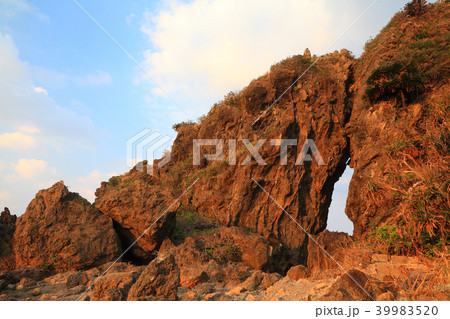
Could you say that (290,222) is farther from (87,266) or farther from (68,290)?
(68,290)

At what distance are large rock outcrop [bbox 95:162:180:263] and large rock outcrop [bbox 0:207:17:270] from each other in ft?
11.9

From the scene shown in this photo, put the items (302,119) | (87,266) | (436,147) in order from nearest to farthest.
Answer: (436,147)
(87,266)
(302,119)

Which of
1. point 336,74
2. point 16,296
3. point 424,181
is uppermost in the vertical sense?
point 336,74

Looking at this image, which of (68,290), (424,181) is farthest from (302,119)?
(68,290)

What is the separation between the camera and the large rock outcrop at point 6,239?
12.2m

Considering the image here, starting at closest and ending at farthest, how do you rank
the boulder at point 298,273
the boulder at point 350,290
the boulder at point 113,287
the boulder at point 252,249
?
the boulder at point 350,290, the boulder at point 113,287, the boulder at point 298,273, the boulder at point 252,249

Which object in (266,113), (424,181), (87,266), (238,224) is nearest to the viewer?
(424,181)

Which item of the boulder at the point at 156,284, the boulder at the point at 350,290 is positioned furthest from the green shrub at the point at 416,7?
the boulder at the point at 156,284

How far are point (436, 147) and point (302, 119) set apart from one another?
1127 centimetres

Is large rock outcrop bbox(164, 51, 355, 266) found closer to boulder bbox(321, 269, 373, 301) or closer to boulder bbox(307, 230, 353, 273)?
boulder bbox(307, 230, 353, 273)

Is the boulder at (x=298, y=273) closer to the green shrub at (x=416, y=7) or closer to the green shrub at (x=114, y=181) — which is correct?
the green shrub at (x=114, y=181)

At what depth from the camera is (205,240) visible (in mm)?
14250

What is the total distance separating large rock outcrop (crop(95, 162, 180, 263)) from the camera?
13.1 m

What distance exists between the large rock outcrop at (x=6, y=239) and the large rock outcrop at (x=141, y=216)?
3642 mm
